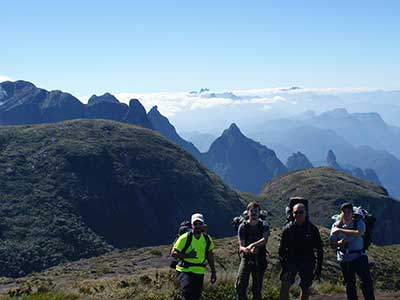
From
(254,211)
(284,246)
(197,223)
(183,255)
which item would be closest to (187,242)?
(183,255)

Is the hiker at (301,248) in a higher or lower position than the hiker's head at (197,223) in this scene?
lower

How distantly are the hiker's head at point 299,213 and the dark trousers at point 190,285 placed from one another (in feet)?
8.52

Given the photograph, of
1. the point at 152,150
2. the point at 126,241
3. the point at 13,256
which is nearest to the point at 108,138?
the point at 152,150

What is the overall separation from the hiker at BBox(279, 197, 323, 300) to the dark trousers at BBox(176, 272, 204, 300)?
2.02 meters

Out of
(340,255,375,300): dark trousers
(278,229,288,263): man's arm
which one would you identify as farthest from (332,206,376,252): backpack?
(278,229,288,263): man's arm

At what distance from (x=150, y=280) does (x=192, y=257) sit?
910 centimetres

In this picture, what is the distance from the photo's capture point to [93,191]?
11750 centimetres

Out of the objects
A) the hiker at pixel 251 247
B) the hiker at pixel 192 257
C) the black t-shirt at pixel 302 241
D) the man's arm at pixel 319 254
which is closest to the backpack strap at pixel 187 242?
the hiker at pixel 192 257

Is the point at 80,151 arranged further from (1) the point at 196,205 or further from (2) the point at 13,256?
(2) the point at 13,256

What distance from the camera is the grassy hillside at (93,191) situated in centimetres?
8850

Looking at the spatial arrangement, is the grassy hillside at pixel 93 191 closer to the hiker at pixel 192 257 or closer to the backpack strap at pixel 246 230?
the hiker at pixel 192 257

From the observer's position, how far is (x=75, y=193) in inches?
4350

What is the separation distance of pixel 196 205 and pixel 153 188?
10.7 meters

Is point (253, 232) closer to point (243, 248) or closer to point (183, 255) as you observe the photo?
point (243, 248)
